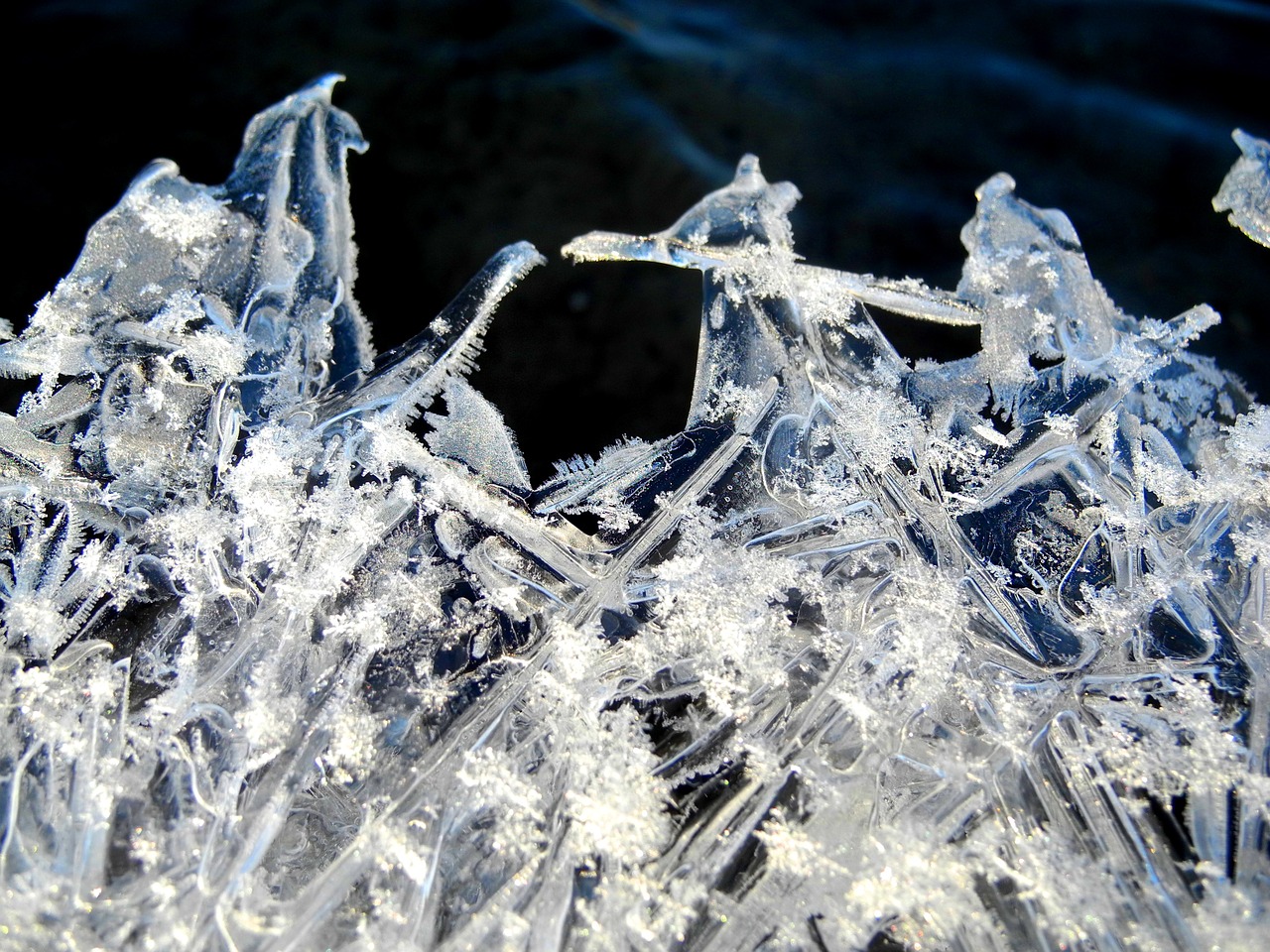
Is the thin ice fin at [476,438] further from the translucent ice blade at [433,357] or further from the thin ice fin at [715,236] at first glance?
the thin ice fin at [715,236]

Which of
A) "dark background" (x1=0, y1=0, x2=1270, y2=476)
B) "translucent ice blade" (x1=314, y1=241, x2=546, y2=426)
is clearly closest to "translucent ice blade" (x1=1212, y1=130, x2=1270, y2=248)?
"dark background" (x1=0, y1=0, x2=1270, y2=476)

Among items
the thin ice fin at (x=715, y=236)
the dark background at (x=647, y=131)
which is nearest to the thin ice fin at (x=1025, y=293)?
the dark background at (x=647, y=131)

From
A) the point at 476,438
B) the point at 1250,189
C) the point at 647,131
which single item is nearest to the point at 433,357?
the point at 476,438

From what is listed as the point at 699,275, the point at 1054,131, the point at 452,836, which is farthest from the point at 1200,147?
the point at 452,836

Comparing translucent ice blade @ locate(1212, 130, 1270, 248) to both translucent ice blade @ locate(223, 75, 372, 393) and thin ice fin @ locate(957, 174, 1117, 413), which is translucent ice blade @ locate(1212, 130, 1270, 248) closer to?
thin ice fin @ locate(957, 174, 1117, 413)

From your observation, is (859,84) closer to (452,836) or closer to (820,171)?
(820,171)

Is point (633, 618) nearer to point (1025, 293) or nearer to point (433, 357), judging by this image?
point (433, 357)
